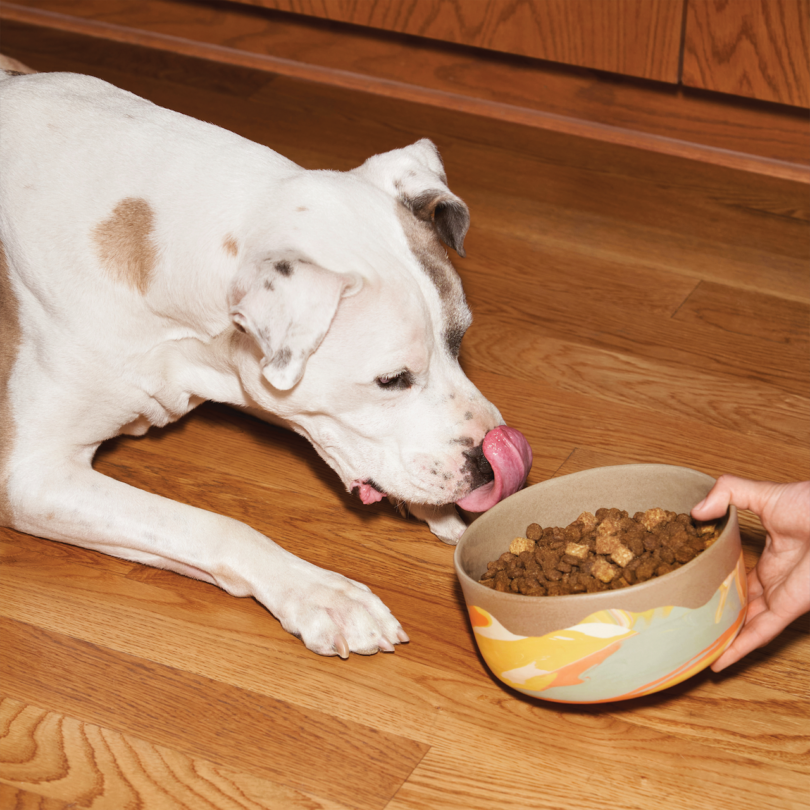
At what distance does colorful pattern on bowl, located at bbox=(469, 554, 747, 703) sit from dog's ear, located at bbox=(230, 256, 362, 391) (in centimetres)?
48

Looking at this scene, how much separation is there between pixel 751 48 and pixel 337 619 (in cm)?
214

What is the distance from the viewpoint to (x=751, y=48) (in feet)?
9.45

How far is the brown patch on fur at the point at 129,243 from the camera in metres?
1.73

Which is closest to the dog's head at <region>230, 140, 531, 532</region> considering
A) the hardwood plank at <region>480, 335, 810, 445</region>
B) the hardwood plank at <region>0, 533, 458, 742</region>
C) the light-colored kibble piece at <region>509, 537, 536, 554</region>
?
the light-colored kibble piece at <region>509, 537, 536, 554</region>

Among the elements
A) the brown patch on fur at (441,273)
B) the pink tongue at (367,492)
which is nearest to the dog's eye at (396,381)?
the brown patch on fur at (441,273)

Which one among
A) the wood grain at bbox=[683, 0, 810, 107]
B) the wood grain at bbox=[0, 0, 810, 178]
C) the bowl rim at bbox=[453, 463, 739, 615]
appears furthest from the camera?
the wood grain at bbox=[0, 0, 810, 178]

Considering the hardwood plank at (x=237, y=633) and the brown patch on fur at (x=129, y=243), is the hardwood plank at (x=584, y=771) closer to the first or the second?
the hardwood plank at (x=237, y=633)

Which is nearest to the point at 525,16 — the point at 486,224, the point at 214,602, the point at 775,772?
the point at 486,224

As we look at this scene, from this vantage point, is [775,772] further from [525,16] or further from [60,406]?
[525,16]

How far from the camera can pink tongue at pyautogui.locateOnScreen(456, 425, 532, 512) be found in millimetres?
1717

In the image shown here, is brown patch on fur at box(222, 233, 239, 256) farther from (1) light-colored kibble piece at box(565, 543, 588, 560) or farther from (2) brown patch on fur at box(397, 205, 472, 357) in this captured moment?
(1) light-colored kibble piece at box(565, 543, 588, 560)

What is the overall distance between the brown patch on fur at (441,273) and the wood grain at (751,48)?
1599mm

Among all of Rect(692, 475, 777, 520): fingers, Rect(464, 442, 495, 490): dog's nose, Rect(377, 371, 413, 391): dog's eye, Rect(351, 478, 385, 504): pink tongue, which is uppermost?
Rect(692, 475, 777, 520): fingers

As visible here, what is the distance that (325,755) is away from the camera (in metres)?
1.57
